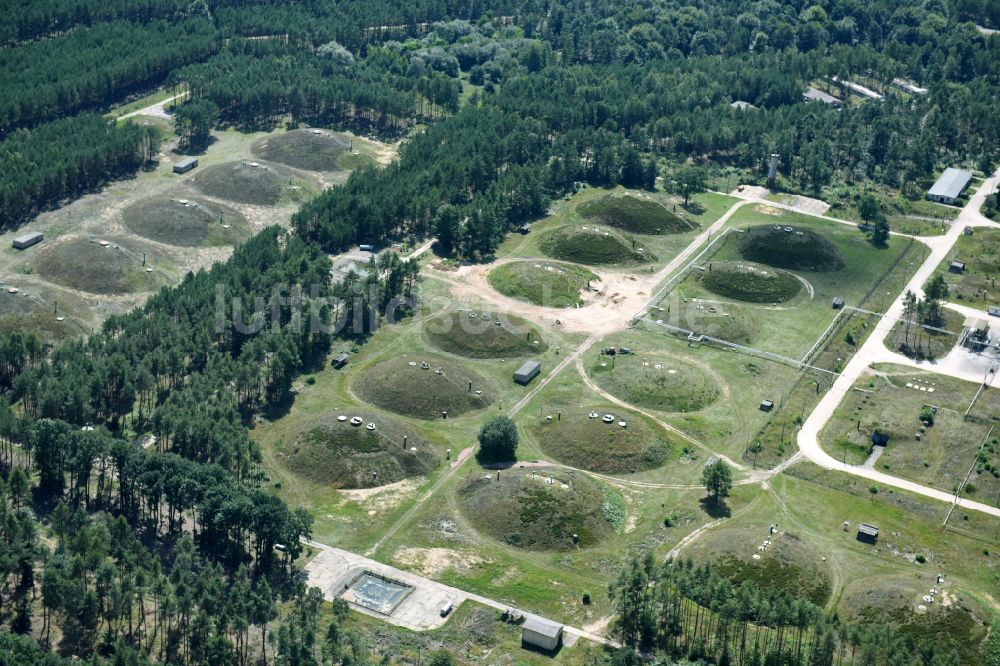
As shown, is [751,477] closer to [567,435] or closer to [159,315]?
[567,435]

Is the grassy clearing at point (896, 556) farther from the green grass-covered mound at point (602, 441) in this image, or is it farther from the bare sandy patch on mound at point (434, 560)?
the bare sandy patch on mound at point (434, 560)

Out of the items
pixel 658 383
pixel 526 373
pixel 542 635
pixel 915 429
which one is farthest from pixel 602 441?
pixel 915 429

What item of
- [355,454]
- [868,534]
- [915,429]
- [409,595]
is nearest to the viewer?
[409,595]

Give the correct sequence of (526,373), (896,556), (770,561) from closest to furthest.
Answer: (770,561), (896,556), (526,373)

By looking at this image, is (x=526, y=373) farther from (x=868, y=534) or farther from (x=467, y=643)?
(x=467, y=643)

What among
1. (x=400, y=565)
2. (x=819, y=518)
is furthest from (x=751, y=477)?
(x=400, y=565)
